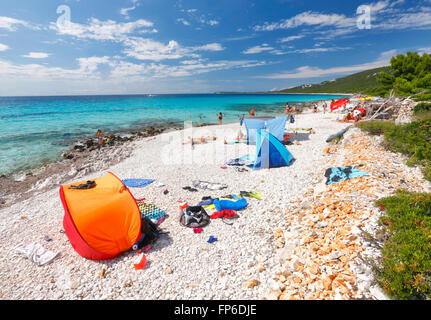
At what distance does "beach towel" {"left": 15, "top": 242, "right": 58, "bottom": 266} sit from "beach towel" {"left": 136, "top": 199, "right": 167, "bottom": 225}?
2772 millimetres

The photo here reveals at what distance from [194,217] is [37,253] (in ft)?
15.8

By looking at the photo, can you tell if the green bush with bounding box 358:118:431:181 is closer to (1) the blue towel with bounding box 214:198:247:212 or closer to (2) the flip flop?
(1) the blue towel with bounding box 214:198:247:212

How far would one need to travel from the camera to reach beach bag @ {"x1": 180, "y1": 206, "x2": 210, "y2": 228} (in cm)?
698

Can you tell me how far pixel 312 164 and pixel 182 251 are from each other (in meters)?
9.22

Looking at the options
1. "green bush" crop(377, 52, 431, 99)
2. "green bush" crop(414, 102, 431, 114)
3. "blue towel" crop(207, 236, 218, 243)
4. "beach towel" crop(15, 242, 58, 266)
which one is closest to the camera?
"beach towel" crop(15, 242, 58, 266)

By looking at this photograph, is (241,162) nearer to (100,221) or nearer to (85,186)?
(85,186)

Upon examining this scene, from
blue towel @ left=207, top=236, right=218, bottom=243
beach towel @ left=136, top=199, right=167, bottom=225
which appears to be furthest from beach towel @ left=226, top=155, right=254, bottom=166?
blue towel @ left=207, top=236, right=218, bottom=243

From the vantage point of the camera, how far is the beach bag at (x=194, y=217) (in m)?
6.98

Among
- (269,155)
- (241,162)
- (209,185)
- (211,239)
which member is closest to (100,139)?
(241,162)

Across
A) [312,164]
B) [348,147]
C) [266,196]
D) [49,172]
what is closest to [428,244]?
[266,196]

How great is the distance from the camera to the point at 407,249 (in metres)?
4.07
